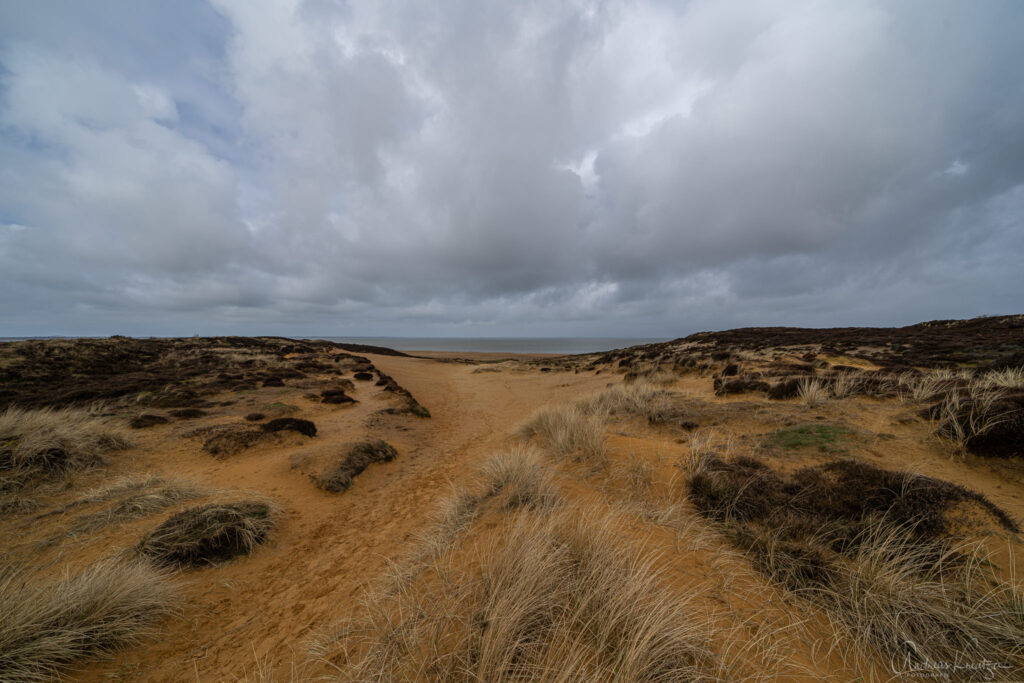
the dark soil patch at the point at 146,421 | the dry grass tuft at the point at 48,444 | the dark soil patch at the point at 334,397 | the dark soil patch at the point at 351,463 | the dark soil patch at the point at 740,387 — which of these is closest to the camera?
the dry grass tuft at the point at 48,444

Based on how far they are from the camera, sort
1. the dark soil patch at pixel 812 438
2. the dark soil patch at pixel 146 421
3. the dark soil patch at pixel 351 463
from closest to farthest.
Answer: the dark soil patch at pixel 812 438 → the dark soil patch at pixel 351 463 → the dark soil patch at pixel 146 421

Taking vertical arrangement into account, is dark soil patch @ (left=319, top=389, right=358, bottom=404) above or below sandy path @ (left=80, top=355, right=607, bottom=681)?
above

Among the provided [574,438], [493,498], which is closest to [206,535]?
[493,498]

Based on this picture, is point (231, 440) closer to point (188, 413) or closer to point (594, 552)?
point (188, 413)

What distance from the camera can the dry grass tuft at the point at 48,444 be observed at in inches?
226

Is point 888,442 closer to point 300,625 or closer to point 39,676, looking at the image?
point 300,625

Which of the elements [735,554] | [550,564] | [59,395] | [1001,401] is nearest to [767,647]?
[735,554]

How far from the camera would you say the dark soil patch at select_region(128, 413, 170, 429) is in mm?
8656

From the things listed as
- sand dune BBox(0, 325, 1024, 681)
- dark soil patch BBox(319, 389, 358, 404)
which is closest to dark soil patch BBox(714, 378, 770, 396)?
sand dune BBox(0, 325, 1024, 681)

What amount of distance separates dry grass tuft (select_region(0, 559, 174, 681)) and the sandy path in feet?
0.65

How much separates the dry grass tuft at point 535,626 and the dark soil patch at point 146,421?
31.5ft

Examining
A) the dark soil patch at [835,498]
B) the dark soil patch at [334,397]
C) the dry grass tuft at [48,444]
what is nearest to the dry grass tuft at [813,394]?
the dark soil patch at [835,498]

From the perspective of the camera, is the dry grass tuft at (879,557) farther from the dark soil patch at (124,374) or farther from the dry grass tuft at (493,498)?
the dark soil patch at (124,374)

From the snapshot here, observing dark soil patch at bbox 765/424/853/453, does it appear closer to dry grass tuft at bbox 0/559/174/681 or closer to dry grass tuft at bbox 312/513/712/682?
dry grass tuft at bbox 312/513/712/682
